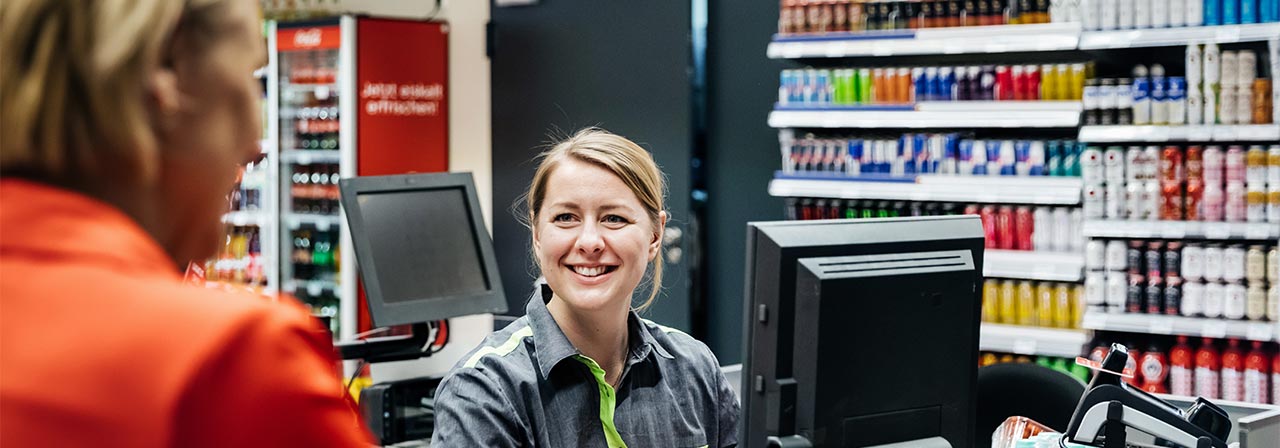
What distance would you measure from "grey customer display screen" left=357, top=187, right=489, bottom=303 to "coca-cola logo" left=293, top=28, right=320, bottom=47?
3.59m

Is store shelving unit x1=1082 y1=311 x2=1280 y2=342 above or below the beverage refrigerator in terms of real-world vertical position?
below

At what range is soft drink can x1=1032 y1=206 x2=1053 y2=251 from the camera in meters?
5.44

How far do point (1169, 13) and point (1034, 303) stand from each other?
1.31m

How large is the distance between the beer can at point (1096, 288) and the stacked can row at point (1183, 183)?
9.2 inches

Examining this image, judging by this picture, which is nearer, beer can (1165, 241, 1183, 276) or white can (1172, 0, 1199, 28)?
white can (1172, 0, 1199, 28)

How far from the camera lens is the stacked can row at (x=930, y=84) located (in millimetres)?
5367

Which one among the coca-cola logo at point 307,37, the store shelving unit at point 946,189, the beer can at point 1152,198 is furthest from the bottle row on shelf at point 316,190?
the beer can at point 1152,198

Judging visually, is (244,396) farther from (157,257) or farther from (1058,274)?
(1058,274)

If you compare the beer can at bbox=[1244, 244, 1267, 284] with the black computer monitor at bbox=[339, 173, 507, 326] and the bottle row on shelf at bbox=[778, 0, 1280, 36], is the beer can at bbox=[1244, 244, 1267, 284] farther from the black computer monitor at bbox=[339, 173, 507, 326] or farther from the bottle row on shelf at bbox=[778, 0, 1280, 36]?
the black computer monitor at bbox=[339, 173, 507, 326]

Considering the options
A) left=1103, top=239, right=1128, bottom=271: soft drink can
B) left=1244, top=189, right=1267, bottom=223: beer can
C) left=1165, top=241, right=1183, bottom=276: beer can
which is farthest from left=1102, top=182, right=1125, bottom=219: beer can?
left=1244, top=189, right=1267, bottom=223: beer can

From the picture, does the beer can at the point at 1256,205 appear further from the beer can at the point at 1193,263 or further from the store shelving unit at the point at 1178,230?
the beer can at the point at 1193,263

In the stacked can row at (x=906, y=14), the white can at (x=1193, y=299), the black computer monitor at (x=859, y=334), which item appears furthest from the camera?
the stacked can row at (x=906, y=14)

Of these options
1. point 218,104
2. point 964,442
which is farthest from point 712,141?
point 218,104

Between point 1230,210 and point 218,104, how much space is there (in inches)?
191
